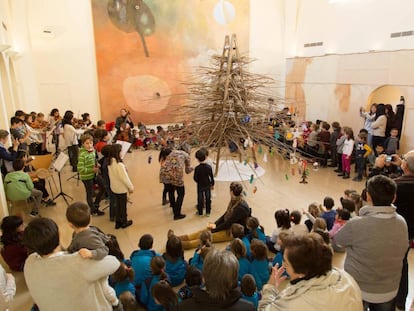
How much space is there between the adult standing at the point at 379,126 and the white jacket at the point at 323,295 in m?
6.81

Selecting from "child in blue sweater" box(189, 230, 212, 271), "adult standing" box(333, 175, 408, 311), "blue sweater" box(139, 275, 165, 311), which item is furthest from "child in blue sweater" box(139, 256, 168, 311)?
"adult standing" box(333, 175, 408, 311)

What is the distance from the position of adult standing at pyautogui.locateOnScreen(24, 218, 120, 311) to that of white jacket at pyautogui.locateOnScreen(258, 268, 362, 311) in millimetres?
1012

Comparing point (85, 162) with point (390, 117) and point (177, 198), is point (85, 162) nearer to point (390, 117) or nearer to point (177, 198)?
point (177, 198)

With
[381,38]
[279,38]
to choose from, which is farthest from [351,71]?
[279,38]

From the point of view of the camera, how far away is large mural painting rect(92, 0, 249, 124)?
32.8 feet

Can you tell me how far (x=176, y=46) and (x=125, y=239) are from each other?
773 centimetres

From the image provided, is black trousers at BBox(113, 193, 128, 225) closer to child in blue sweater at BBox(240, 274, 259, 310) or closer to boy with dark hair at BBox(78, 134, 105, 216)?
boy with dark hair at BBox(78, 134, 105, 216)

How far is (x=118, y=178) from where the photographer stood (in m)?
4.77

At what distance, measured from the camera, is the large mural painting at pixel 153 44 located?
32.8ft

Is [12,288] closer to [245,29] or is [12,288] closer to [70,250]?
[70,250]

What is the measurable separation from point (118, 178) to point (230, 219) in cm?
172

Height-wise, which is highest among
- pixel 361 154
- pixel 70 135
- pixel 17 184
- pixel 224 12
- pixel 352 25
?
pixel 224 12

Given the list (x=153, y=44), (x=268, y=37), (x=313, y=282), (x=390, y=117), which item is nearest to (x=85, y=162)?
(x=313, y=282)

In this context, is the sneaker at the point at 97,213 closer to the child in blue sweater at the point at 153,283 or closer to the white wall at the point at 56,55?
the child in blue sweater at the point at 153,283
